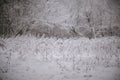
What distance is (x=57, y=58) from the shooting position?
2.46 feet

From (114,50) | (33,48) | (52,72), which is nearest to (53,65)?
Answer: (52,72)

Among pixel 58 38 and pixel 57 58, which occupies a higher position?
pixel 58 38

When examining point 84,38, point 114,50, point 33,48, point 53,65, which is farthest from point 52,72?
point 114,50

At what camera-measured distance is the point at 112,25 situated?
0.77 metres

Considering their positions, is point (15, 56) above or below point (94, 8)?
below

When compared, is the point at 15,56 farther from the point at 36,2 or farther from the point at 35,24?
the point at 36,2

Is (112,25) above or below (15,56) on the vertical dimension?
above

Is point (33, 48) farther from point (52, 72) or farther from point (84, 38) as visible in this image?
point (84, 38)

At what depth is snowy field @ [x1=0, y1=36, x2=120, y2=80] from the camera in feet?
2.43

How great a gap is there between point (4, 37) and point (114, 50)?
0.70 metres

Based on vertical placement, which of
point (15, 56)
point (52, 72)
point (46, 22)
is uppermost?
point (46, 22)

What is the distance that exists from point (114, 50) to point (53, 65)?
0.40m

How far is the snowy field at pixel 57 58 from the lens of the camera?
2.43 feet

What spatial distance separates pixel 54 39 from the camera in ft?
2.41
